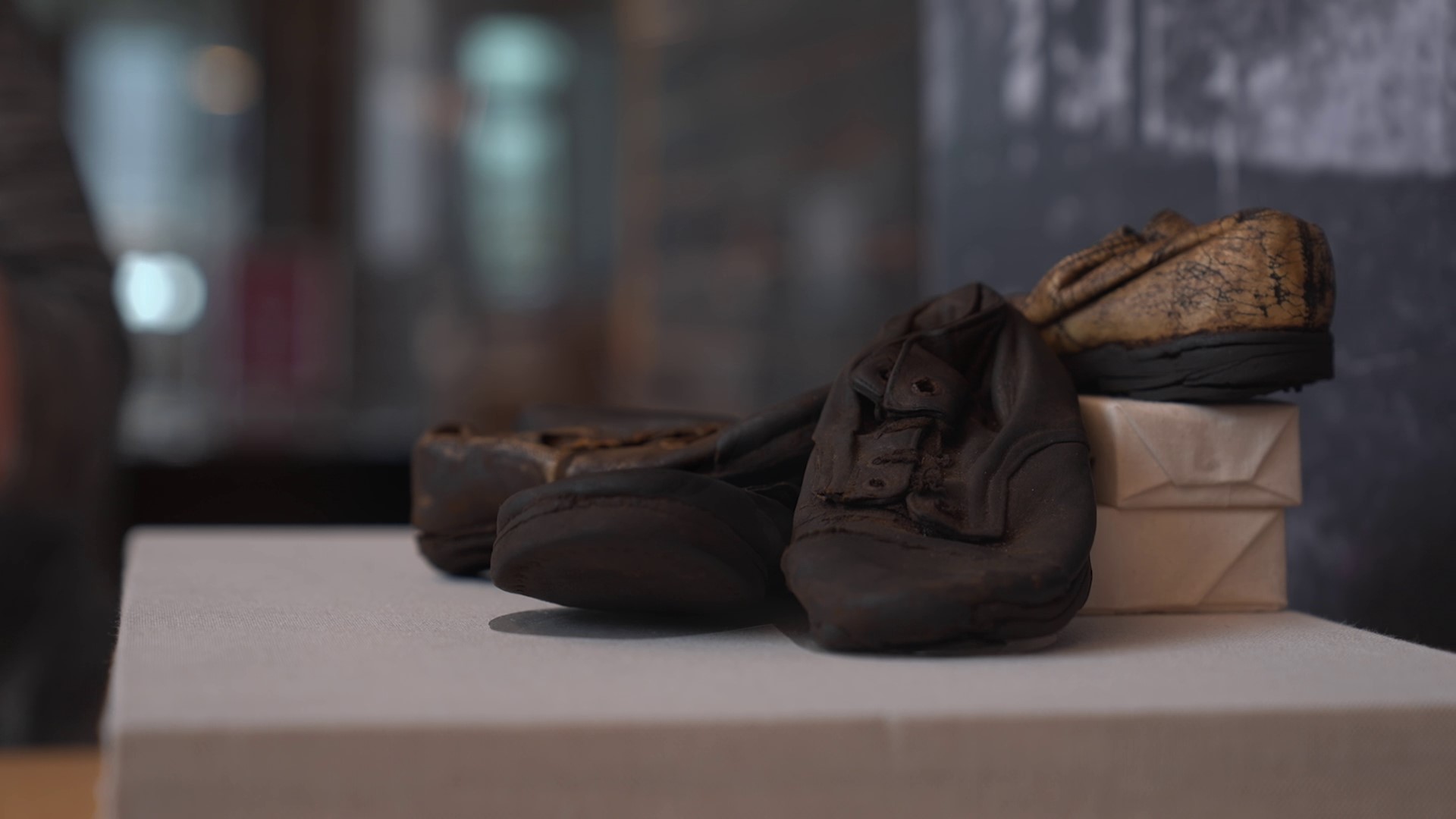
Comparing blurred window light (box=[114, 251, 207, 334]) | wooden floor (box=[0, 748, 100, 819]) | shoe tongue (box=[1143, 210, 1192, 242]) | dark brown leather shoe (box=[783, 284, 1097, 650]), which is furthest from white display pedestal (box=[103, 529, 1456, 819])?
blurred window light (box=[114, 251, 207, 334])

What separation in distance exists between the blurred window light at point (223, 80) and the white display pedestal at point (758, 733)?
3.59m

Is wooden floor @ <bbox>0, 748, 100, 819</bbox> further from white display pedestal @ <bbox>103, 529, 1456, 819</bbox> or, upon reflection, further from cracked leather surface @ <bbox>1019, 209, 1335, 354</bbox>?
cracked leather surface @ <bbox>1019, 209, 1335, 354</bbox>

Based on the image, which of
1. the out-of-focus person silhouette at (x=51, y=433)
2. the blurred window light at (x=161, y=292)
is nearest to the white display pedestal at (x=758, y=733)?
the out-of-focus person silhouette at (x=51, y=433)

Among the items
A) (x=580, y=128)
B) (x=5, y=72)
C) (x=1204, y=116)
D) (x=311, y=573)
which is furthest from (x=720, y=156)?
(x=311, y=573)

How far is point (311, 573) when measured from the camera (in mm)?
1312

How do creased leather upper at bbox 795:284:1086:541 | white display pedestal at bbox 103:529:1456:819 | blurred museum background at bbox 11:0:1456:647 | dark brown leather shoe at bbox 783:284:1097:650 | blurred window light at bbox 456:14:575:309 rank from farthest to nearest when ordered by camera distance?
blurred window light at bbox 456:14:575:309
blurred museum background at bbox 11:0:1456:647
creased leather upper at bbox 795:284:1086:541
dark brown leather shoe at bbox 783:284:1097:650
white display pedestal at bbox 103:529:1456:819

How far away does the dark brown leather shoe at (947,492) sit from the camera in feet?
2.67

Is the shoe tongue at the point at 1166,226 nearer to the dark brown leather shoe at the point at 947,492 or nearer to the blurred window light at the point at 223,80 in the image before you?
the dark brown leather shoe at the point at 947,492

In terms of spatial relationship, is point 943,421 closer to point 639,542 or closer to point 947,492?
point 947,492

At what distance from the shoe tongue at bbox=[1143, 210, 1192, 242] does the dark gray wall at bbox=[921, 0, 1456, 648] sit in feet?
0.87

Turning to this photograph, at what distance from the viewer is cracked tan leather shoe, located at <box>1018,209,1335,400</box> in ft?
3.35

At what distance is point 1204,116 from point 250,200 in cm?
327

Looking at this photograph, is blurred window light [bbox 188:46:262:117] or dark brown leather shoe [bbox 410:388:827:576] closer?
dark brown leather shoe [bbox 410:388:827:576]

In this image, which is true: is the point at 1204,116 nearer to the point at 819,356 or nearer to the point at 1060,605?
the point at 1060,605
